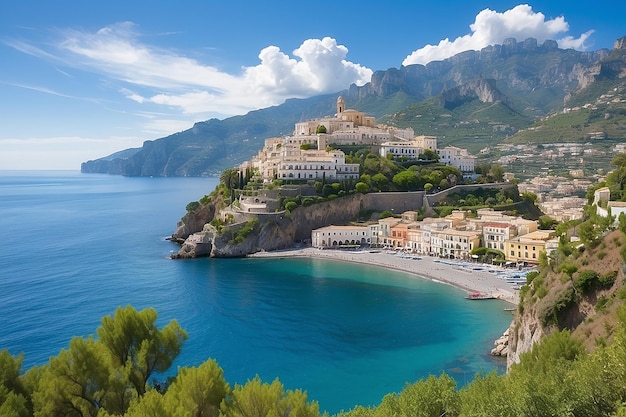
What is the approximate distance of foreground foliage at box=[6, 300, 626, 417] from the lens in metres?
8.70

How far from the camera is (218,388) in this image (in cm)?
1041

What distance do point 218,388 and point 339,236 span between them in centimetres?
4106

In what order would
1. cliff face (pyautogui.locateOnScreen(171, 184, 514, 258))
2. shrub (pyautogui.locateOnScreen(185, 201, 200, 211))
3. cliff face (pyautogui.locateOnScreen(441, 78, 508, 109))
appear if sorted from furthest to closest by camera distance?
cliff face (pyautogui.locateOnScreen(441, 78, 508, 109)) < shrub (pyautogui.locateOnScreen(185, 201, 200, 211)) < cliff face (pyautogui.locateOnScreen(171, 184, 514, 258))

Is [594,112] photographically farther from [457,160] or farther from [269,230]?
[269,230]

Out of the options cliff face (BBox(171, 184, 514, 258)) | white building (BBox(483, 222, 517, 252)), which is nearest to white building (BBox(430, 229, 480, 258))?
white building (BBox(483, 222, 517, 252))

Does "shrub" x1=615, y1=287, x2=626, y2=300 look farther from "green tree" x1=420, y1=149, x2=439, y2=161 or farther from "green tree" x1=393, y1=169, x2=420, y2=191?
"green tree" x1=420, y1=149, x2=439, y2=161

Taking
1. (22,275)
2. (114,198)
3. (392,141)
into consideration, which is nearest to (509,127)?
(392,141)

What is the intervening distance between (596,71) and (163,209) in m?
124

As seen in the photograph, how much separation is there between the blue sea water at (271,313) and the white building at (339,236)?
5.62 m

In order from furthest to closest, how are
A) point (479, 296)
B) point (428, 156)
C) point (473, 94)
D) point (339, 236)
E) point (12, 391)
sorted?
1. point (473, 94)
2. point (428, 156)
3. point (339, 236)
4. point (479, 296)
5. point (12, 391)

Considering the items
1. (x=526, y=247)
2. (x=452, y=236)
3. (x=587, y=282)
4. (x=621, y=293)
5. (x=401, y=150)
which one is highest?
(x=401, y=150)

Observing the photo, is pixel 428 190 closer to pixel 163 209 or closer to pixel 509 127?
pixel 163 209

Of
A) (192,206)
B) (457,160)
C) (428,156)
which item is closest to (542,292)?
(428,156)

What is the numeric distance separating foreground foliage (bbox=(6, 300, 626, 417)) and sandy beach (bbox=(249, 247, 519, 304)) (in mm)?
22358
